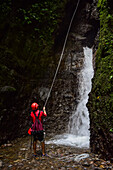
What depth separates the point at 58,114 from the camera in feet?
23.9

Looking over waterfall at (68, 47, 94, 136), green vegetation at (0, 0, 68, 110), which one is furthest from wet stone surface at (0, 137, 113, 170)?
waterfall at (68, 47, 94, 136)

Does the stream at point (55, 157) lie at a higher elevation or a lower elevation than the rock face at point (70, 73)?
lower

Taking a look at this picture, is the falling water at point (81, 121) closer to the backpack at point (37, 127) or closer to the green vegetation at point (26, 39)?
the backpack at point (37, 127)

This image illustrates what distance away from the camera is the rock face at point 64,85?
6226 millimetres

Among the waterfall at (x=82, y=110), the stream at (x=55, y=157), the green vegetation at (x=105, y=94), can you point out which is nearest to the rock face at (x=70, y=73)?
the waterfall at (x=82, y=110)

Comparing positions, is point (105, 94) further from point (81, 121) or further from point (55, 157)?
point (81, 121)

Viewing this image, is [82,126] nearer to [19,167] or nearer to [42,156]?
[42,156]

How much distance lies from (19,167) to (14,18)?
691cm

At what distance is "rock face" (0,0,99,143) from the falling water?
337 mm

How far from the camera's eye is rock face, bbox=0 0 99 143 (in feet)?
20.4

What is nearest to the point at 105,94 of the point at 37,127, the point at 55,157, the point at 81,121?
the point at 37,127

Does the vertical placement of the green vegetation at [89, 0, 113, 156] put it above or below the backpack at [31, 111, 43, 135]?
above

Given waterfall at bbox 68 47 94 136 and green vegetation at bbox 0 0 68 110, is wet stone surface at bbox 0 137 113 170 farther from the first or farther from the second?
waterfall at bbox 68 47 94 136

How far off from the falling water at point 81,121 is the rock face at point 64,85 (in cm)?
34
